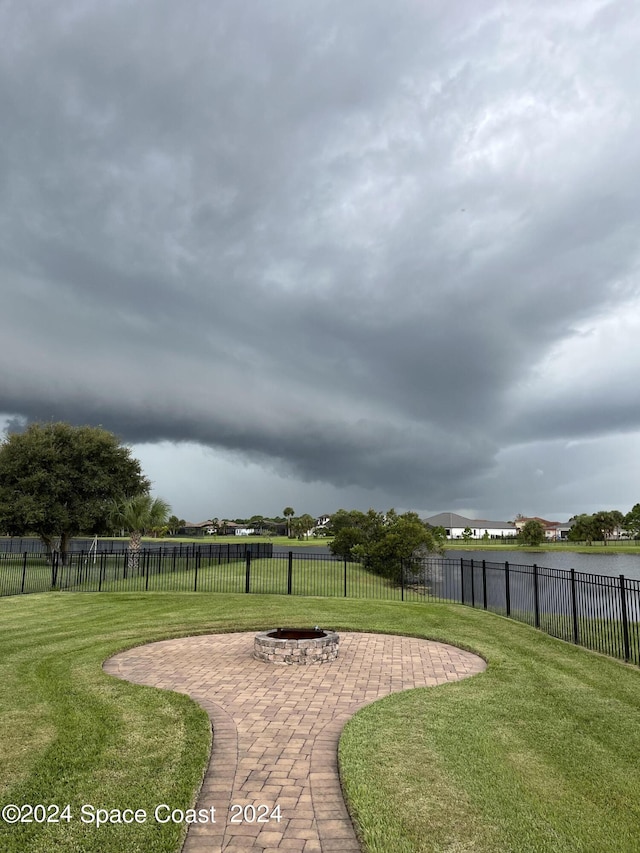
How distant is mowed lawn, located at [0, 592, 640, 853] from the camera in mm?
4316

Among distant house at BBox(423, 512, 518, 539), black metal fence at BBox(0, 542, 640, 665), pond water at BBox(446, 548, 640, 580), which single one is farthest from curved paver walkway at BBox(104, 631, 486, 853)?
distant house at BBox(423, 512, 518, 539)

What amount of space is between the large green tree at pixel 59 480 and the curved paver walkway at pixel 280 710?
25.4 m

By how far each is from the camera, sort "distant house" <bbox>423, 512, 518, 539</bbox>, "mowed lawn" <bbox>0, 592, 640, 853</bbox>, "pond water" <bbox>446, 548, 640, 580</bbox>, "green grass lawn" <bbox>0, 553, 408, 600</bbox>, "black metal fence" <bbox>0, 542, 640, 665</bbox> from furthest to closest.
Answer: "distant house" <bbox>423, 512, 518, 539</bbox> → "pond water" <bbox>446, 548, 640, 580</bbox> → "green grass lawn" <bbox>0, 553, 408, 600</bbox> → "black metal fence" <bbox>0, 542, 640, 665</bbox> → "mowed lawn" <bbox>0, 592, 640, 853</bbox>

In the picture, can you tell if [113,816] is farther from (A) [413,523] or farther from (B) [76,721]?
(A) [413,523]

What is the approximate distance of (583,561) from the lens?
6119 centimetres

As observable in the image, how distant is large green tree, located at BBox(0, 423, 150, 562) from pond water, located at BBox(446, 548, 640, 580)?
88.3 feet

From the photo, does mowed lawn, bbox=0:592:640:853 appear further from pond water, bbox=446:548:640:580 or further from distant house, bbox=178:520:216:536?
distant house, bbox=178:520:216:536

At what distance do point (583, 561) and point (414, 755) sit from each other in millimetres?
63163

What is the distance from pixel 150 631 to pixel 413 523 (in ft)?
84.9

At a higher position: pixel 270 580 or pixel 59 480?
pixel 59 480

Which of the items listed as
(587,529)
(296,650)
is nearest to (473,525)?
(587,529)

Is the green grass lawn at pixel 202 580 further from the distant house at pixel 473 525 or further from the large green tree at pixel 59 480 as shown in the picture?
the distant house at pixel 473 525

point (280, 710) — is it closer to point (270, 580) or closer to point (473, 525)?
point (270, 580)

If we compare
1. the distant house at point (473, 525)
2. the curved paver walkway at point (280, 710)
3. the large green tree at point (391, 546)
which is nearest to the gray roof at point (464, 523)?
the distant house at point (473, 525)
